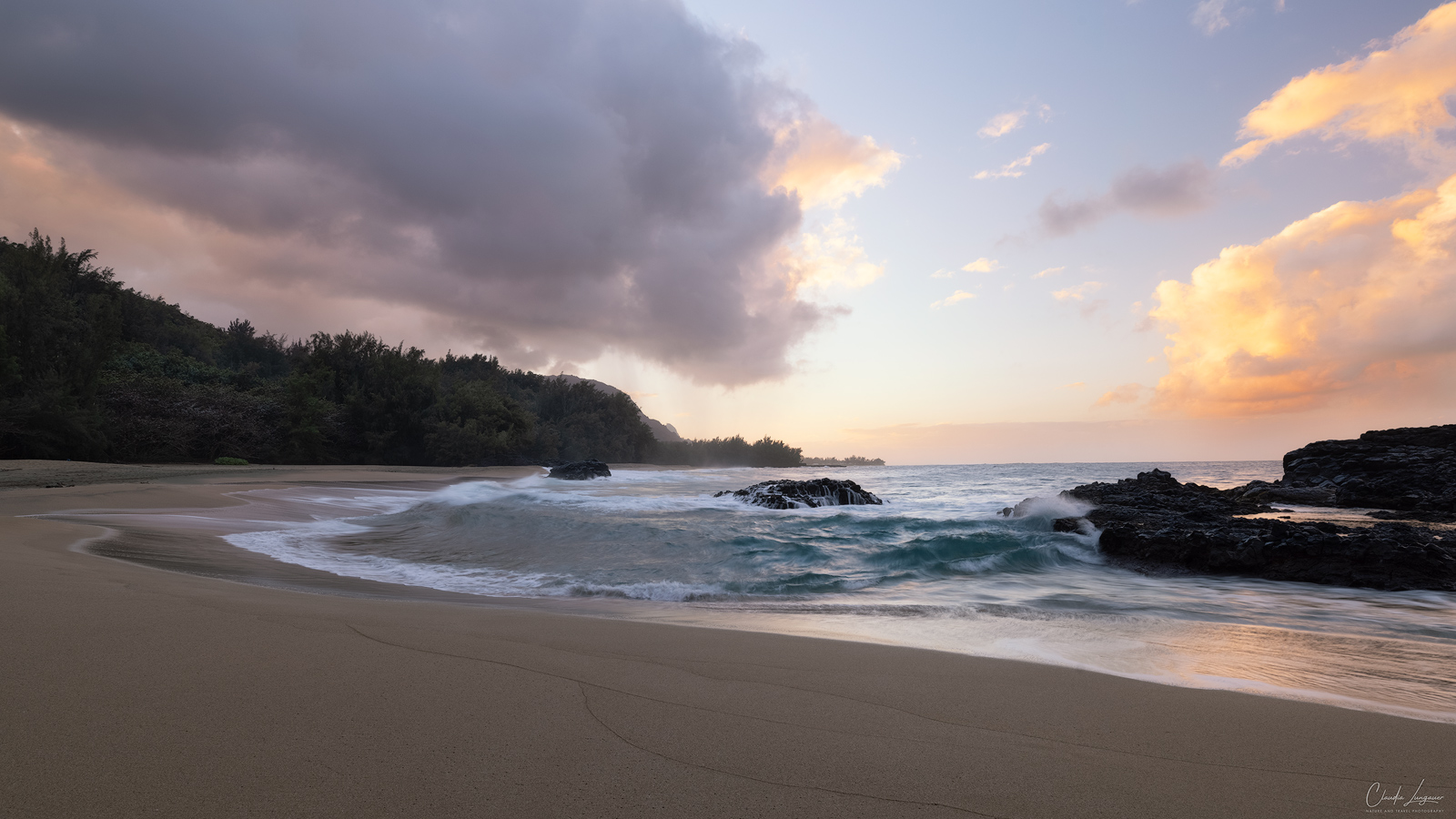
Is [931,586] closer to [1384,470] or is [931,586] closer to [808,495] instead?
[808,495]

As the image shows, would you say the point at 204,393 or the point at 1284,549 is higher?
the point at 204,393

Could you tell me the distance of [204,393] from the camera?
23.0 meters

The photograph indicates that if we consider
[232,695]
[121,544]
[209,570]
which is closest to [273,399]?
[121,544]

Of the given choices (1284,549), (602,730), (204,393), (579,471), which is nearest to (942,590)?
(1284,549)

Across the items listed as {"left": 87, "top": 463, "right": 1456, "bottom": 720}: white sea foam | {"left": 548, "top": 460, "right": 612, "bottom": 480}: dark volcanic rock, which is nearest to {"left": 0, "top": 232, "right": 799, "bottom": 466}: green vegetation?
{"left": 548, "top": 460, "right": 612, "bottom": 480}: dark volcanic rock

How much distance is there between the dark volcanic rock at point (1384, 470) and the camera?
10.7 metres

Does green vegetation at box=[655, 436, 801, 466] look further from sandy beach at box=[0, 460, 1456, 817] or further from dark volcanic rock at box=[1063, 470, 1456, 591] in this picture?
sandy beach at box=[0, 460, 1456, 817]

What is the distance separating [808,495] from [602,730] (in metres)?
13.1

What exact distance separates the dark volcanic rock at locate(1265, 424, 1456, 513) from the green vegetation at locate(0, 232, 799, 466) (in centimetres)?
→ 3131

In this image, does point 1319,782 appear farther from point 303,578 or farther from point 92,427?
point 92,427

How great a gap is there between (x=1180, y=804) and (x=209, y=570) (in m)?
6.36

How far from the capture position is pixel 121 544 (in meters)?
5.66

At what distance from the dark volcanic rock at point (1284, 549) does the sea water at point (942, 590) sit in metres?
0.26

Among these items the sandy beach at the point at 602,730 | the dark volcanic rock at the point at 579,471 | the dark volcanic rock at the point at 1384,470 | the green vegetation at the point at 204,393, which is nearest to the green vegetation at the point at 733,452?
the green vegetation at the point at 204,393
